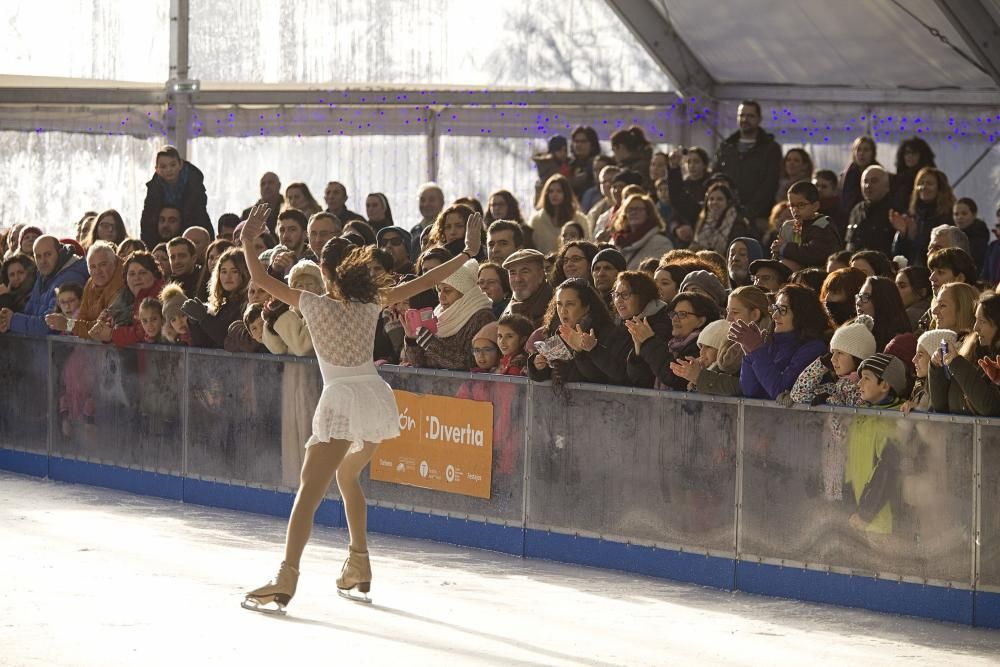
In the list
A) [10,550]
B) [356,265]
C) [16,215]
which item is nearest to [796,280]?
[356,265]

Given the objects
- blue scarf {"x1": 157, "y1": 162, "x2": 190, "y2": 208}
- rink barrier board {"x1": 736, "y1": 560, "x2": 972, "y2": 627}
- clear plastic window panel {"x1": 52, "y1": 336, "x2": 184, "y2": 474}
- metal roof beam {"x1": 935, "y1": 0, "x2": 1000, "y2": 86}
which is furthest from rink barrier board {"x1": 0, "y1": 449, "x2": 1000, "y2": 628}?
metal roof beam {"x1": 935, "y1": 0, "x2": 1000, "y2": 86}

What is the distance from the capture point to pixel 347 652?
8086 millimetres

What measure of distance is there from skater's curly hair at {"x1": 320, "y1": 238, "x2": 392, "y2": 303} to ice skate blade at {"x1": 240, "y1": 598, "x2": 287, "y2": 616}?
1.57 m

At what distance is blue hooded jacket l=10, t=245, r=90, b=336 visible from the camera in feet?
46.0

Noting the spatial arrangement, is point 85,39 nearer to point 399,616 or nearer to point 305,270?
point 305,270

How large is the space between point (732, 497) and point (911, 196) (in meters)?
5.33

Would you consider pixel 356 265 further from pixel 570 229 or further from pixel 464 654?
pixel 570 229

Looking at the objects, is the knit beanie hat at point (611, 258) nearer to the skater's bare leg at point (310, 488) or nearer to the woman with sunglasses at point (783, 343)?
the woman with sunglasses at point (783, 343)

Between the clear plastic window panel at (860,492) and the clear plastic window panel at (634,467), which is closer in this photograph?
the clear plastic window panel at (860,492)

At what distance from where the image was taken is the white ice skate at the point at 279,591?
895 centimetres

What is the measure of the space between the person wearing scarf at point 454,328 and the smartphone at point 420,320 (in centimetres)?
2

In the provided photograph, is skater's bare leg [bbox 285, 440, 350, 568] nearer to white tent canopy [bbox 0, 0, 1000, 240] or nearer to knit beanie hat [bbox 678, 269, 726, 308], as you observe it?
knit beanie hat [bbox 678, 269, 726, 308]

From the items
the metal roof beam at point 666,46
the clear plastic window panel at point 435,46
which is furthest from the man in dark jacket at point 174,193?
the metal roof beam at point 666,46

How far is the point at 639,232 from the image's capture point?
13883 millimetres
